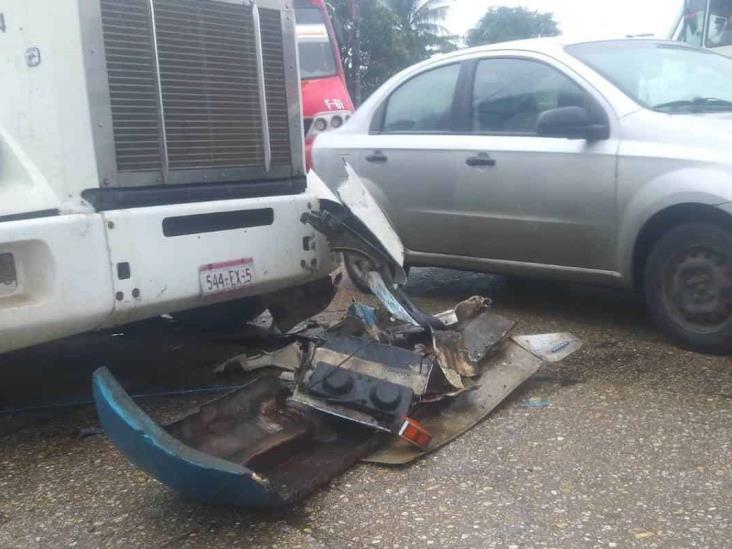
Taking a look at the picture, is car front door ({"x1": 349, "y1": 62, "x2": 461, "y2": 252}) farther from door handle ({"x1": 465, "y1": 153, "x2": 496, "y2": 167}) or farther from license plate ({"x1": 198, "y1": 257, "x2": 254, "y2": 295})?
license plate ({"x1": 198, "y1": 257, "x2": 254, "y2": 295})

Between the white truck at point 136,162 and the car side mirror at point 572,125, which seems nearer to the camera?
the white truck at point 136,162

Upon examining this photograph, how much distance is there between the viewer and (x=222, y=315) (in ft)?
16.0

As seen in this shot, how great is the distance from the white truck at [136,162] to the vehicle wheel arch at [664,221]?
1778 millimetres

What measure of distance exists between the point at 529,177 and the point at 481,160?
1.14ft

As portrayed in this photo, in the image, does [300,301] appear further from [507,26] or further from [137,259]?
[507,26]

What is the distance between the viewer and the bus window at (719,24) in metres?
9.92

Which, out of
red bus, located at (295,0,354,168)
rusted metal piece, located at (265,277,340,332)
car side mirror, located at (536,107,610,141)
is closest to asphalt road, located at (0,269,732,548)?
rusted metal piece, located at (265,277,340,332)

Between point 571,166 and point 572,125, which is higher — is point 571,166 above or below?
below

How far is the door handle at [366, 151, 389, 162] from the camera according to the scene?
5672 millimetres

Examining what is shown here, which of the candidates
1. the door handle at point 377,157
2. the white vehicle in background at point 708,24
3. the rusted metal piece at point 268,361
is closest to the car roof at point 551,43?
the door handle at point 377,157

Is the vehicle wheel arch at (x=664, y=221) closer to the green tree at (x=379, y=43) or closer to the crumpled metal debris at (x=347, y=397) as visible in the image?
the crumpled metal debris at (x=347, y=397)

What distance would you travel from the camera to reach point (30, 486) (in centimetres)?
330

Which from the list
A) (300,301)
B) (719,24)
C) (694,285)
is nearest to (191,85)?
(300,301)

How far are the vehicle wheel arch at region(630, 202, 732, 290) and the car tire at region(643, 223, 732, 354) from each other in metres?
0.04
